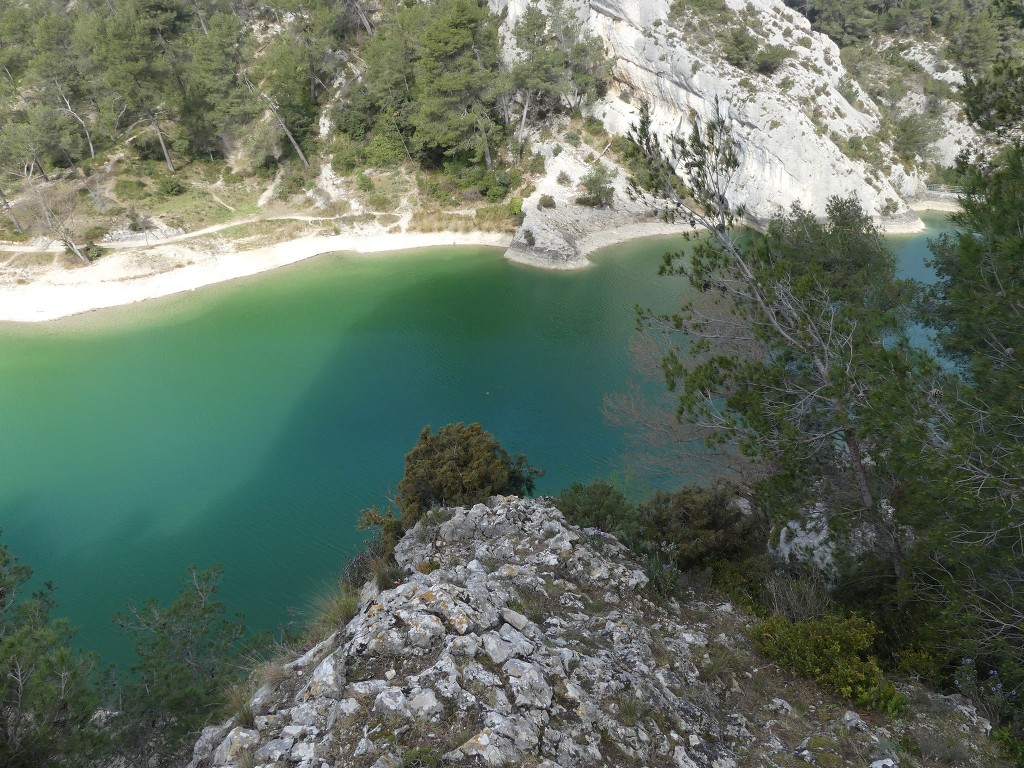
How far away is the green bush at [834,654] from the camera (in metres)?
6.38

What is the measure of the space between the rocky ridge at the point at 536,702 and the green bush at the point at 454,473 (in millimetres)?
4985

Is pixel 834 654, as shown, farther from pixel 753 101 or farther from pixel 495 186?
pixel 753 101

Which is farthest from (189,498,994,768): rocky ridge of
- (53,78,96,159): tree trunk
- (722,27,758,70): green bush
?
(53,78,96,159): tree trunk

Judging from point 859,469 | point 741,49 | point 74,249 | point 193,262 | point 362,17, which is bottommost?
point 859,469

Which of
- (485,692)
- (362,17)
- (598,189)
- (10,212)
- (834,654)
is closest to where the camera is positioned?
(485,692)

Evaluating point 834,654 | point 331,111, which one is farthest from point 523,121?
point 834,654

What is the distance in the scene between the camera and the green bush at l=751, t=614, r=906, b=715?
6.38 m

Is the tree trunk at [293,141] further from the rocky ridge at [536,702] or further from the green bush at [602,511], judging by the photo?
the rocky ridge at [536,702]

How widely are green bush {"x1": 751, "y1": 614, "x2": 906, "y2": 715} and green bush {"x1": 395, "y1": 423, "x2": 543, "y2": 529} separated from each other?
23.0ft

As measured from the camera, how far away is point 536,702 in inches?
219

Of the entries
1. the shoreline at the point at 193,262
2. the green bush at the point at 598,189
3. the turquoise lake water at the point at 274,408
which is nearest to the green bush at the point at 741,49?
the green bush at the point at 598,189

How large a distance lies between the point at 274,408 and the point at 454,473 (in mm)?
12528

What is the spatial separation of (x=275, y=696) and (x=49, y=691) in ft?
8.53

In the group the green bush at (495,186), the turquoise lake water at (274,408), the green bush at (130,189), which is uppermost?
the green bush at (130,189)
